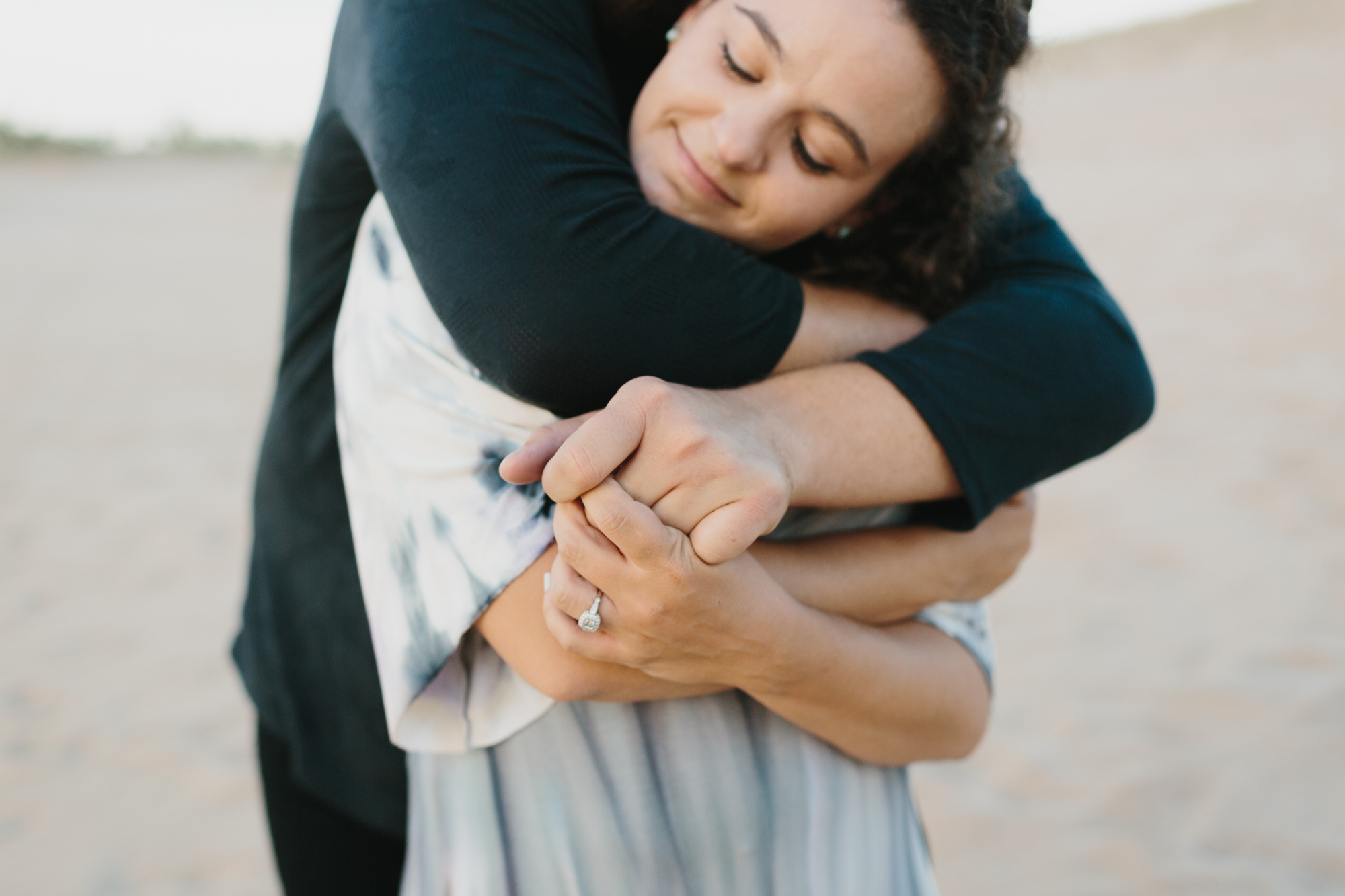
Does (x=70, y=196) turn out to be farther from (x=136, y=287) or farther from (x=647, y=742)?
(x=647, y=742)

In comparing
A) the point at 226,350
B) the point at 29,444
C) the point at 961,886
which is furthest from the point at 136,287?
the point at 961,886

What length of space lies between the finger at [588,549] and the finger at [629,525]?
20 mm

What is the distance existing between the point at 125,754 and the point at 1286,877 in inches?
171

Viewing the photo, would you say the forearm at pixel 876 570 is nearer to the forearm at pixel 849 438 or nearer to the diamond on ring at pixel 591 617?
the forearm at pixel 849 438

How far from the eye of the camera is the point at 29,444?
23.0 ft

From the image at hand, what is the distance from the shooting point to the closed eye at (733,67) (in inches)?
53.3

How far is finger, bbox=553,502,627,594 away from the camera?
979mm

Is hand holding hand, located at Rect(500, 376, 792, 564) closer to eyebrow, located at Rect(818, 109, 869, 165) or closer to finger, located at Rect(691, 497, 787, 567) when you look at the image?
Result: finger, located at Rect(691, 497, 787, 567)

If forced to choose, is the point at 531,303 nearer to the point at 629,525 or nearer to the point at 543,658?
the point at 629,525

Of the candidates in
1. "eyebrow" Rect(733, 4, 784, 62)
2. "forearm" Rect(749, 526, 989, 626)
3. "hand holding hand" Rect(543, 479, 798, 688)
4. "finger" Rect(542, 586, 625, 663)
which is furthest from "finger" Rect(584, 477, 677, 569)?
"eyebrow" Rect(733, 4, 784, 62)

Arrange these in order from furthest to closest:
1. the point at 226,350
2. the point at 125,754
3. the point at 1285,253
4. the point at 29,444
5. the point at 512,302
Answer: the point at 226,350 < the point at 1285,253 < the point at 29,444 < the point at 125,754 < the point at 512,302

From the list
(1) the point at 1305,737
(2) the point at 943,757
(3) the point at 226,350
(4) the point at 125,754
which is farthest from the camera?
(3) the point at 226,350

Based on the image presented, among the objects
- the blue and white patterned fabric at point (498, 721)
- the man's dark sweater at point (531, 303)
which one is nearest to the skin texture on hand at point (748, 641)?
the blue and white patterned fabric at point (498, 721)

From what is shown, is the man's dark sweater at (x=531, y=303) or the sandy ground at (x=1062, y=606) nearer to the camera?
the man's dark sweater at (x=531, y=303)
